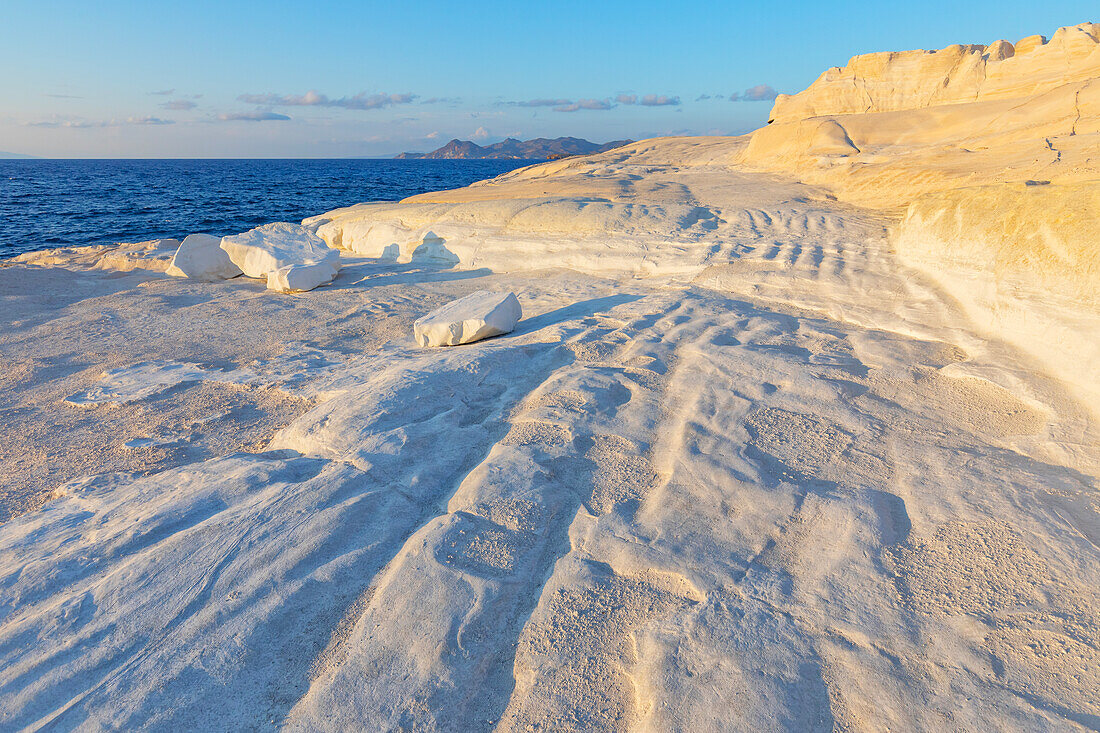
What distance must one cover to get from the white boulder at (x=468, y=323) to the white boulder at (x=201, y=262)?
4266 mm

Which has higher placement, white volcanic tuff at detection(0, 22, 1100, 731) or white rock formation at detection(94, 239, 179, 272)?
white rock formation at detection(94, 239, 179, 272)

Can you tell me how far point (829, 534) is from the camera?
1920mm

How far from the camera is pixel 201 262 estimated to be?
6.82 m

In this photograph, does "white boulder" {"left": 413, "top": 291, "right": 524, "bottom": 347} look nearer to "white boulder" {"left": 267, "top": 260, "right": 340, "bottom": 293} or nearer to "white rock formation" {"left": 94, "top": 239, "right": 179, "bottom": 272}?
"white boulder" {"left": 267, "top": 260, "right": 340, "bottom": 293}

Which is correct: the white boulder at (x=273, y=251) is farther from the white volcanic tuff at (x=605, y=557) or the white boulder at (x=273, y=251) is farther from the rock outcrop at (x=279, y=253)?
the white volcanic tuff at (x=605, y=557)

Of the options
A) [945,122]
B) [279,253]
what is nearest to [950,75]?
[945,122]

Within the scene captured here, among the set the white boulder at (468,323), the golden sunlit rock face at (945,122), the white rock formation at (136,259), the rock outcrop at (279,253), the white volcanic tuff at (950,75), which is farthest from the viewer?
the white volcanic tuff at (950,75)

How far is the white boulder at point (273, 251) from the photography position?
21.2 feet

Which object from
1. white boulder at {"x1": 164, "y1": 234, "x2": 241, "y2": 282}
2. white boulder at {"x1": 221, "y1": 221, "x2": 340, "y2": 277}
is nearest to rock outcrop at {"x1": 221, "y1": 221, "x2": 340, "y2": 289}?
white boulder at {"x1": 221, "y1": 221, "x2": 340, "y2": 277}

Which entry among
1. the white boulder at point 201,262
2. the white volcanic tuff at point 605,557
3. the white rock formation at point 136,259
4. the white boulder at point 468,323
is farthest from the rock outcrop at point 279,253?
the white volcanic tuff at point 605,557

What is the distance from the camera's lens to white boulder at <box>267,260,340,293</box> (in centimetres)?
599

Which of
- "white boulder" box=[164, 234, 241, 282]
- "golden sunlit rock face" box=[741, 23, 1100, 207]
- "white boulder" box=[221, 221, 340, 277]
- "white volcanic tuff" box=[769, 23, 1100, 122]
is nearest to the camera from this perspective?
"white boulder" box=[221, 221, 340, 277]

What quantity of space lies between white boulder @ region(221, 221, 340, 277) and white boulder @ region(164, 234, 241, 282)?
11 centimetres

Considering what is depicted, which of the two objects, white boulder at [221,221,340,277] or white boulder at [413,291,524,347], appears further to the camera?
white boulder at [221,221,340,277]
